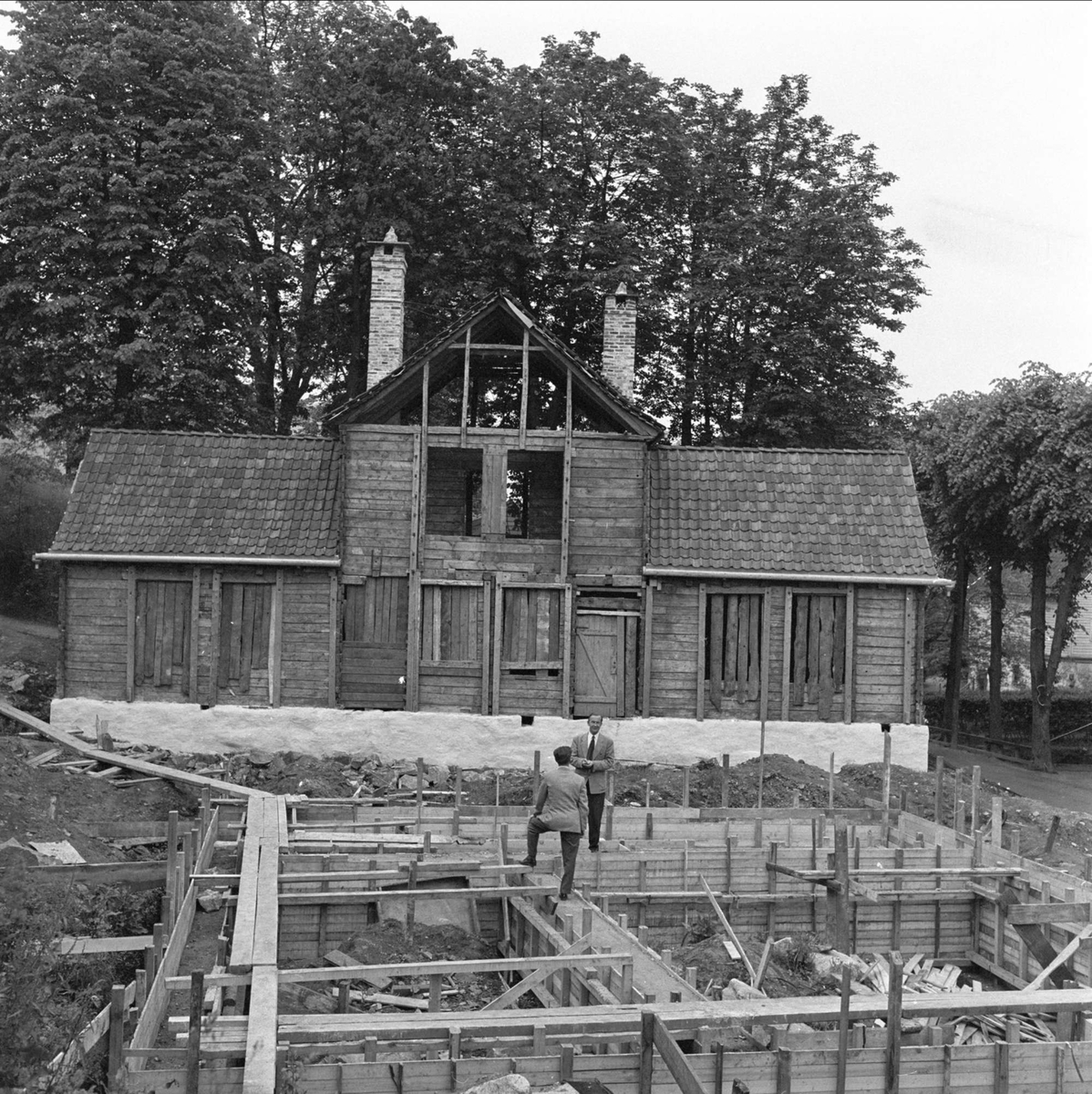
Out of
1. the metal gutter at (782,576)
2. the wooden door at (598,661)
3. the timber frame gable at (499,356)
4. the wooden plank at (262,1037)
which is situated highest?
the timber frame gable at (499,356)

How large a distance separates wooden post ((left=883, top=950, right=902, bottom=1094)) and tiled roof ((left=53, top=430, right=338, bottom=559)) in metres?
15.8

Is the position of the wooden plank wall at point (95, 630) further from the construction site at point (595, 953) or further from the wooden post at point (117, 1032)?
the wooden post at point (117, 1032)

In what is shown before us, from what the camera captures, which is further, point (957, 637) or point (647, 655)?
point (957, 637)

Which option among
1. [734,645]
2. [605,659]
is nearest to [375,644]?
[605,659]

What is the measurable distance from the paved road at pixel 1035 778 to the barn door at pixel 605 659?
9.82 m

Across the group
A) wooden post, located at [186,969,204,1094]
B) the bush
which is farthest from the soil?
the bush

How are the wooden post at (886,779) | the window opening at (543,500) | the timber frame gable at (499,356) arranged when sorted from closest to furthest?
1. the wooden post at (886,779)
2. the timber frame gable at (499,356)
3. the window opening at (543,500)

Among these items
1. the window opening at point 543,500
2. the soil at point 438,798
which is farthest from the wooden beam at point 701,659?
the window opening at point 543,500

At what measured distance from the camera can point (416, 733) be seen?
24.3 meters

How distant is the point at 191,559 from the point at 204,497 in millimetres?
1672

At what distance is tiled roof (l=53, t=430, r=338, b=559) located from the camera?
24.7 metres

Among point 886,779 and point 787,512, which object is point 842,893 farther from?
point 787,512

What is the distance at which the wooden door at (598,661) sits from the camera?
80.8 ft

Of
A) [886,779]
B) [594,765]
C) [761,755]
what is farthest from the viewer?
[761,755]
